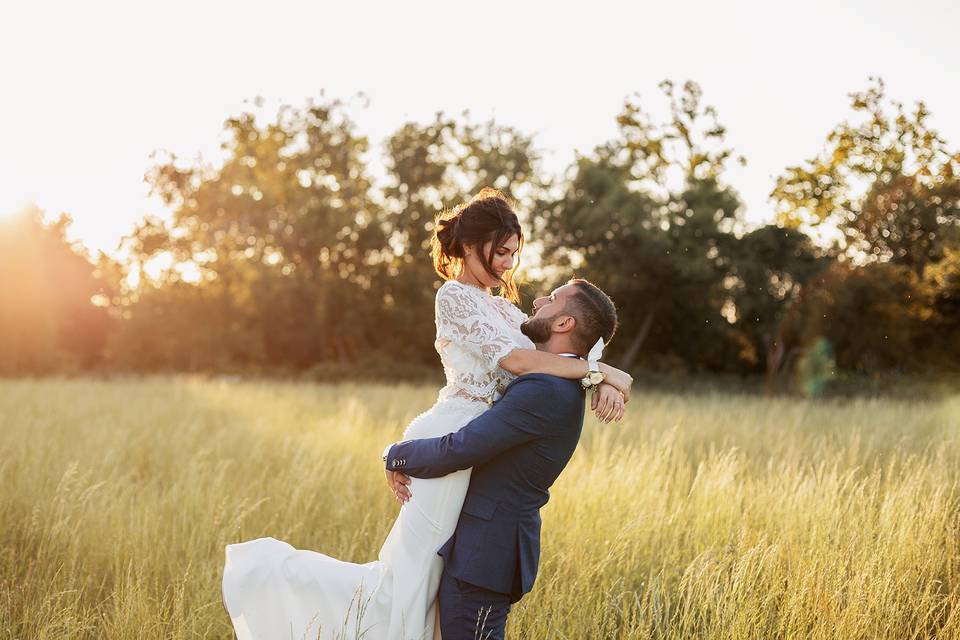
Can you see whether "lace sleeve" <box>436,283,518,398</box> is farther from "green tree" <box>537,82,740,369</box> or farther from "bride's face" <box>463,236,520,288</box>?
"green tree" <box>537,82,740,369</box>

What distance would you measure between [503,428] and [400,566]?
666 mm

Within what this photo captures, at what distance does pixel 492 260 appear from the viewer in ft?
9.90

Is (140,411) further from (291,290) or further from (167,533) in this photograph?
(291,290)

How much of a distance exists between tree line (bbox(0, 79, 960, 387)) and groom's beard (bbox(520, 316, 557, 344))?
1449cm

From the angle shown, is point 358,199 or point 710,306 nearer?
point 710,306

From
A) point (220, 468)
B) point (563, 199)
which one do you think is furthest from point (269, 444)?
point (563, 199)

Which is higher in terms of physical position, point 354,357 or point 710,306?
point 710,306

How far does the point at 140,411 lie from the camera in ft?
39.3


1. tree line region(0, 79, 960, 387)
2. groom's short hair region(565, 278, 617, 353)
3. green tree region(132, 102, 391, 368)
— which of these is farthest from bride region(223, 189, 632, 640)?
green tree region(132, 102, 391, 368)

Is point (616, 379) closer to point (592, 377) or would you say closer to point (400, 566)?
point (592, 377)

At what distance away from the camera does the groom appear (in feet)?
8.66

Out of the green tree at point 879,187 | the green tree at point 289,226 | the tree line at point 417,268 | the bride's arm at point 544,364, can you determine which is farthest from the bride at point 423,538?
the green tree at point 289,226

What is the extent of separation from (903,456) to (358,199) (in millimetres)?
25938

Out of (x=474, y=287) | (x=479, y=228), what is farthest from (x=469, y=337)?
(x=479, y=228)
